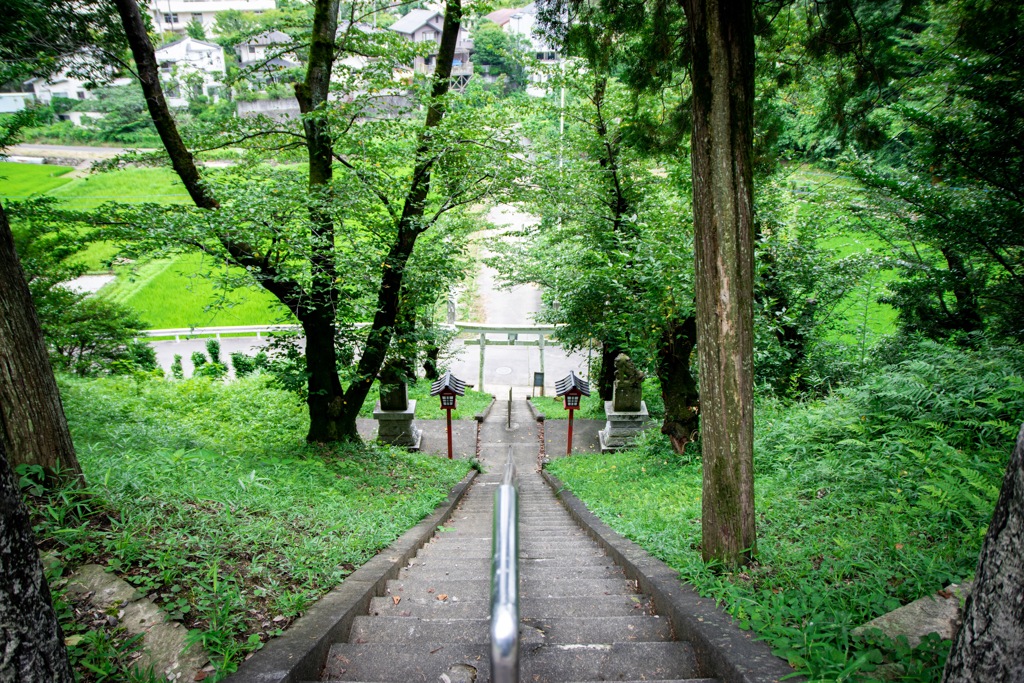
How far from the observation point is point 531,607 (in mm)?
3496

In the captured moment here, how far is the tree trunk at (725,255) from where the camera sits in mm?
3357

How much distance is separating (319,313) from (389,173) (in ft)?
6.31

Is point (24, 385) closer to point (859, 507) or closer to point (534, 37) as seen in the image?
point (859, 507)

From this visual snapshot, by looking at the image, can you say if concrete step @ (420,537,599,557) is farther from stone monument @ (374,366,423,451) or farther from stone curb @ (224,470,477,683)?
stone monument @ (374,366,423,451)

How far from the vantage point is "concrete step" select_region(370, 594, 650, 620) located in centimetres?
346

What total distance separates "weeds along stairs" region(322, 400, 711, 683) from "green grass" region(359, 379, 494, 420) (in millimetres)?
9005

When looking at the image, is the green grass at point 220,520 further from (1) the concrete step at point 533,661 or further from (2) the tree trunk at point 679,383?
(2) the tree trunk at point 679,383

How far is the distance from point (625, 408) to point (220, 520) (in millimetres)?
8354

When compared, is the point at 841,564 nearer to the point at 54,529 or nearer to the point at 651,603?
the point at 651,603

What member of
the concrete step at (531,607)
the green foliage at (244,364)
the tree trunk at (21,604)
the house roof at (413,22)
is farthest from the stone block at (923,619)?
the house roof at (413,22)

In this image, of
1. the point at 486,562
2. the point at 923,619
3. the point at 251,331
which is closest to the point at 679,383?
the point at 486,562

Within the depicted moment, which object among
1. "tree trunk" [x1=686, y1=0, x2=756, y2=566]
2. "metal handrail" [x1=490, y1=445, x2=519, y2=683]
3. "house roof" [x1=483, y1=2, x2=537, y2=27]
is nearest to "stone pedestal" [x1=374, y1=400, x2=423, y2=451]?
"house roof" [x1=483, y1=2, x2=537, y2=27]

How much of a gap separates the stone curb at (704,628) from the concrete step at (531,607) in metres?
0.16

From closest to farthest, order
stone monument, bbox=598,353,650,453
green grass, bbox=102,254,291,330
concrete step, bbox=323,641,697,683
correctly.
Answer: concrete step, bbox=323,641,697,683 → stone monument, bbox=598,353,650,453 → green grass, bbox=102,254,291,330
